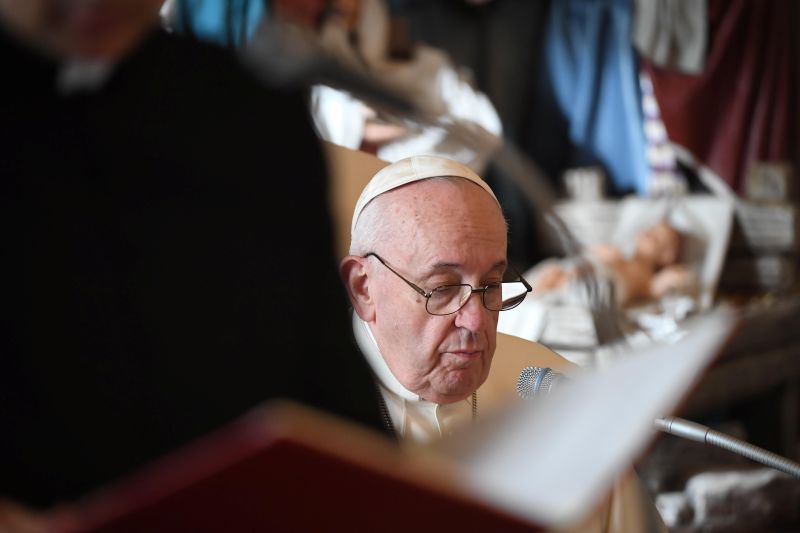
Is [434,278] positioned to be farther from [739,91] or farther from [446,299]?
[739,91]

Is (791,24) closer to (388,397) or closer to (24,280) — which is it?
(388,397)

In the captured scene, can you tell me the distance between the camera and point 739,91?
3908 mm

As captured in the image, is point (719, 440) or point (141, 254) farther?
point (719, 440)

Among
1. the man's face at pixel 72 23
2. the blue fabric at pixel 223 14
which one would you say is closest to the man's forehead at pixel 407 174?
the man's face at pixel 72 23

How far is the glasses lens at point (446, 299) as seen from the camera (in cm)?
80

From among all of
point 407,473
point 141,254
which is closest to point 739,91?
point 141,254

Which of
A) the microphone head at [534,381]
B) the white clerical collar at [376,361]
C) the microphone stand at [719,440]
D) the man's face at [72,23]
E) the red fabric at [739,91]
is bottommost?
the red fabric at [739,91]

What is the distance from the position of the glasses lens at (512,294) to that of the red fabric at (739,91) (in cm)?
320

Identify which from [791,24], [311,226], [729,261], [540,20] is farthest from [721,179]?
[311,226]

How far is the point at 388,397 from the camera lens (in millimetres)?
821

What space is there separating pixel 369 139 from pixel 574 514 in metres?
0.53

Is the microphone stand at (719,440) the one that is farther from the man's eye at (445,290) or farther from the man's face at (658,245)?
the man's face at (658,245)

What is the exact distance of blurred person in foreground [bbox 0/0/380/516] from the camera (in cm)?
57

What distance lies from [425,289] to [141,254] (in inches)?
10.8
